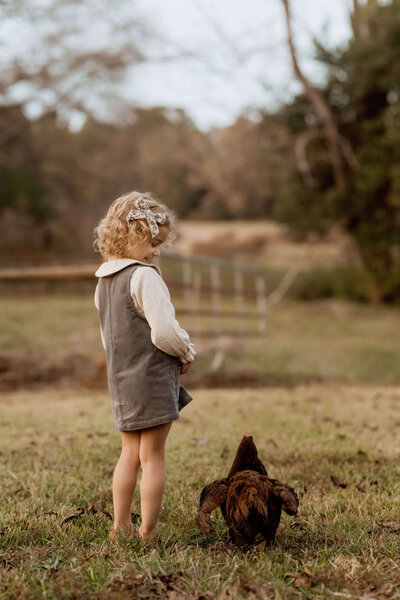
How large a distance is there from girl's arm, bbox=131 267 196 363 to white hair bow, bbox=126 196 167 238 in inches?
6.7

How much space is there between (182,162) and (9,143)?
1060 centimetres

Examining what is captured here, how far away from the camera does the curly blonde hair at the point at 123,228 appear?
2.70 metres

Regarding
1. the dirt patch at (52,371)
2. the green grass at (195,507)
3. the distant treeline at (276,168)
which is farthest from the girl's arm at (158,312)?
the distant treeline at (276,168)

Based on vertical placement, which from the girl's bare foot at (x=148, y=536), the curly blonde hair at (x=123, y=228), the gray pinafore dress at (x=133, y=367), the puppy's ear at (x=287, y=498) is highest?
the curly blonde hair at (x=123, y=228)

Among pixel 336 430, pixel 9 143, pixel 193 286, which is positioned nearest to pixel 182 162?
pixel 9 143

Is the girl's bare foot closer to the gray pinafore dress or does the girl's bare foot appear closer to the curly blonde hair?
the gray pinafore dress

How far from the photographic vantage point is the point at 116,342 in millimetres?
2701

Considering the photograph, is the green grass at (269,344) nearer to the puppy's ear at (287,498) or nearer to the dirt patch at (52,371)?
the dirt patch at (52,371)

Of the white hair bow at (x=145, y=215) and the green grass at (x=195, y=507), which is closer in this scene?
the green grass at (x=195, y=507)

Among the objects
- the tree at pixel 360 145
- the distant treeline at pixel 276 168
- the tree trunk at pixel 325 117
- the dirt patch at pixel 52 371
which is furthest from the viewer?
the distant treeline at pixel 276 168

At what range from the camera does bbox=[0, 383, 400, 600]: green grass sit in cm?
220

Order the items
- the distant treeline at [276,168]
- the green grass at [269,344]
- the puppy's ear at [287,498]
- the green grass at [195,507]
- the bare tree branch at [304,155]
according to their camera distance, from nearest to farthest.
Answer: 1. the green grass at [195,507]
2. the puppy's ear at [287,498]
3. the green grass at [269,344]
4. the distant treeline at [276,168]
5. the bare tree branch at [304,155]

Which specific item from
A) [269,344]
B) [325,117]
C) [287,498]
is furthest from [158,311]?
[325,117]

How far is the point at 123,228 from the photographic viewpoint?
8.87 ft
